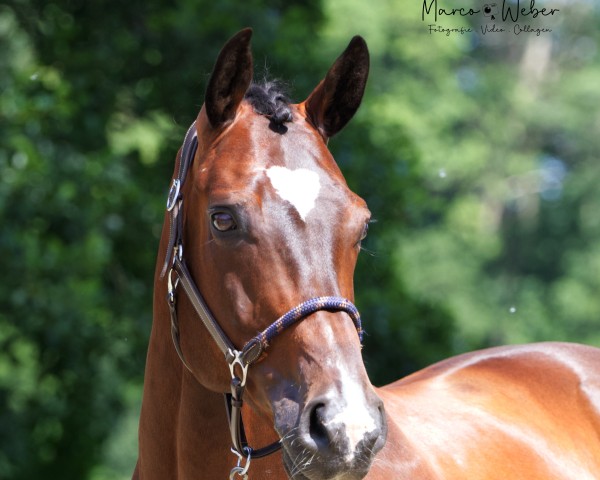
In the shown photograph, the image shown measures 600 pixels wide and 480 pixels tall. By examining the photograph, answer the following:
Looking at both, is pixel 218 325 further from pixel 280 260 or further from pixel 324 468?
pixel 324 468

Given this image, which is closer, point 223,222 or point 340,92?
point 223,222

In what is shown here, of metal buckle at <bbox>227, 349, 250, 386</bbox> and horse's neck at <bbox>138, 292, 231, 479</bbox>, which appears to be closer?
metal buckle at <bbox>227, 349, 250, 386</bbox>

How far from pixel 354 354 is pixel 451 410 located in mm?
1322

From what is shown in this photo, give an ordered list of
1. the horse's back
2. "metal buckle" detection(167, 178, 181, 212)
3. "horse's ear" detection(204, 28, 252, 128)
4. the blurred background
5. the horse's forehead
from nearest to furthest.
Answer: the horse's forehead
"horse's ear" detection(204, 28, 252, 128)
"metal buckle" detection(167, 178, 181, 212)
the horse's back
the blurred background

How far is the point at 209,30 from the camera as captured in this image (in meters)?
7.42

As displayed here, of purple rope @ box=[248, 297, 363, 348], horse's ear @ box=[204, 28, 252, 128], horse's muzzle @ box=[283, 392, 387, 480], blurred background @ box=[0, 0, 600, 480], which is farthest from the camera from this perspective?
blurred background @ box=[0, 0, 600, 480]

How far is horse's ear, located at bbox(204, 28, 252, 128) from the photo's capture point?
262 cm

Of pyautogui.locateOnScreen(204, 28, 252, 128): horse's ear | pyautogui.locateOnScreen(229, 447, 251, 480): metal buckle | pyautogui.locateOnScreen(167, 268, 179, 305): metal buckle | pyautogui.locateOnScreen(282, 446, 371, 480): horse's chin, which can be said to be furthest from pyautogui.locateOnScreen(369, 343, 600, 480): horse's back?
pyautogui.locateOnScreen(204, 28, 252, 128): horse's ear

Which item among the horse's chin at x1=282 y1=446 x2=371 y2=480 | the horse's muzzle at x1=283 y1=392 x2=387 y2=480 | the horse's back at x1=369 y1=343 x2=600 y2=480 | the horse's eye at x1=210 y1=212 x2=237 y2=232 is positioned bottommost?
the horse's back at x1=369 y1=343 x2=600 y2=480

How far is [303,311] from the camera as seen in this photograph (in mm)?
2332

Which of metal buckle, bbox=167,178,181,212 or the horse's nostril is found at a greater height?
metal buckle, bbox=167,178,181,212

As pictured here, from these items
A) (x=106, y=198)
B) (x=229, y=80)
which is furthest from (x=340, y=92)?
(x=106, y=198)

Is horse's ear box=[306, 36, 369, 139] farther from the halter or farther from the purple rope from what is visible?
the purple rope

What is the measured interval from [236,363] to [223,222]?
1.20ft
